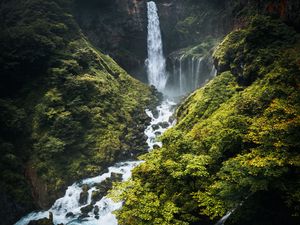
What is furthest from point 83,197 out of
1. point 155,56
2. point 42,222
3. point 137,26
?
point 137,26


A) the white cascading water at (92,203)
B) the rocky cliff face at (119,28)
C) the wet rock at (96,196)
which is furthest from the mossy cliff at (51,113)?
the rocky cliff face at (119,28)

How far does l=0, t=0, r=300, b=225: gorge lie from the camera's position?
14398 mm

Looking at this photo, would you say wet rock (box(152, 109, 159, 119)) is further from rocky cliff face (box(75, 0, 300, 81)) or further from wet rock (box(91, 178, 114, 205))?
wet rock (box(91, 178, 114, 205))

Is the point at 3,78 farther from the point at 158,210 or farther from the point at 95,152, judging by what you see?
the point at 158,210

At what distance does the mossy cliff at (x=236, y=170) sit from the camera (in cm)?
1305

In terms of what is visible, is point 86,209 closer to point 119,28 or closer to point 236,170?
point 236,170

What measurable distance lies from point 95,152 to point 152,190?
1673 cm

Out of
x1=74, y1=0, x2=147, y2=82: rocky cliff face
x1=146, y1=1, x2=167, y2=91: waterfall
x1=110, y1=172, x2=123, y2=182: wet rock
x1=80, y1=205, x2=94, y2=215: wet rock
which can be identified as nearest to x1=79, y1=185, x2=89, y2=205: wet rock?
x1=80, y1=205, x2=94, y2=215: wet rock

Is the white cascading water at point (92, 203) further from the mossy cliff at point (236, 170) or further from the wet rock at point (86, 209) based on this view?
the mossy cliff at point (236, 170)

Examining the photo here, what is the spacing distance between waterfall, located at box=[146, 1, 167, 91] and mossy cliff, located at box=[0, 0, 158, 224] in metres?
13.8

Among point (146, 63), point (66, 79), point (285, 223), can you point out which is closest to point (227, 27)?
point (146, 63)

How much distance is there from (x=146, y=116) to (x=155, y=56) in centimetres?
1855

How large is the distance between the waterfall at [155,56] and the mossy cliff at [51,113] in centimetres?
1376

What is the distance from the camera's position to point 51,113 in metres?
32.0
